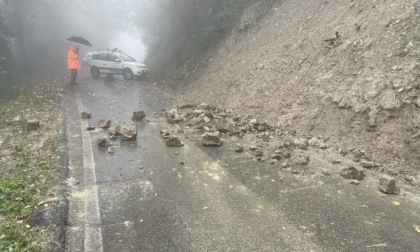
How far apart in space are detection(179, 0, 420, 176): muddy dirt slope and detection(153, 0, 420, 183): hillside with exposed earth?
2cm

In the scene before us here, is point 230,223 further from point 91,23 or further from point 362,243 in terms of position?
point 91,23

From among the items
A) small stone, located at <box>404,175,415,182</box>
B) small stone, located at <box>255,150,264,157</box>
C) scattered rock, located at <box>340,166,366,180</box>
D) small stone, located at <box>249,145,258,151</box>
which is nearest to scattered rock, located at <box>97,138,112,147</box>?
small stone, located at <box>249,145,258,151</box>

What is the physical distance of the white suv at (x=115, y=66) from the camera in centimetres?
2005

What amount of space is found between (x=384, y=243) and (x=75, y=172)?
4933mm

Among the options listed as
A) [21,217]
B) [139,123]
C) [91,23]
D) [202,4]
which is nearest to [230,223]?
[21,217]

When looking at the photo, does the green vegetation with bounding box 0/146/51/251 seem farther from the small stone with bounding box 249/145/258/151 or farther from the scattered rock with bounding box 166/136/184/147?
the small stone with bounding box 249/145/258/151

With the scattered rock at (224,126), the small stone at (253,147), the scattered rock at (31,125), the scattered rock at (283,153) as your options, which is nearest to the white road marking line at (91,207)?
the scattered rock at (31,125)

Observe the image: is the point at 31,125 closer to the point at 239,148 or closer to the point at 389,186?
the point at 239,148

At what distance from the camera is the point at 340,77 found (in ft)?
26.9

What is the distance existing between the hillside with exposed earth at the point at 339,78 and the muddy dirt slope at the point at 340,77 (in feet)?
0.06

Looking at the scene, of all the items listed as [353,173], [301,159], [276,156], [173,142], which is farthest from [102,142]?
[353,173]

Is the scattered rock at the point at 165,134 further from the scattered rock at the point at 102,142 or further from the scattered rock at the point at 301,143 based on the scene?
the scattered rock at the point at 301,143

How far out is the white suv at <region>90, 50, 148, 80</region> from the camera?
65.8 ft

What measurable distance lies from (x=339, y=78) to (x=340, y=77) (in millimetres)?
35
